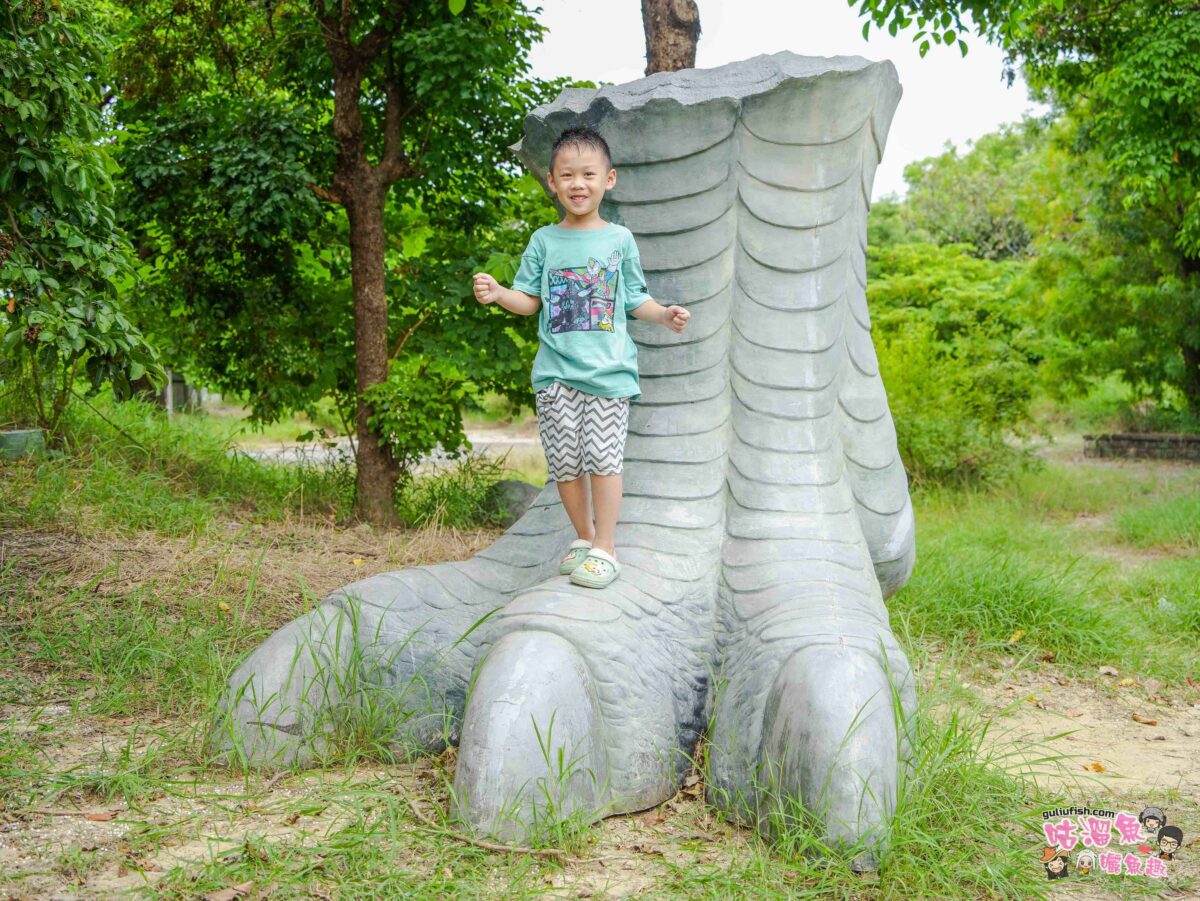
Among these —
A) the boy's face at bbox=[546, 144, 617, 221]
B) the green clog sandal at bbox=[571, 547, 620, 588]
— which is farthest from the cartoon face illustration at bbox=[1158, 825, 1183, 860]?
the boy's face at bbox=[546, 144, 617, 221]

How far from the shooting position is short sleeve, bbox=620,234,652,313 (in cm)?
310

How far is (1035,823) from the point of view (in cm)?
270

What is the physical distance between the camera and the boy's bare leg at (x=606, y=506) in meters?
3.04

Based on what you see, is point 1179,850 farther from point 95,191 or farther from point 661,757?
point 95,191

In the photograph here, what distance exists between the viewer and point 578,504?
3146 millimetres

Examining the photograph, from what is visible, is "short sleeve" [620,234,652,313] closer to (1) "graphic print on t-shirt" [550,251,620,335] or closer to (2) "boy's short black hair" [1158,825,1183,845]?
(1) "graphic print on t-shirt" [550,251,620,335]

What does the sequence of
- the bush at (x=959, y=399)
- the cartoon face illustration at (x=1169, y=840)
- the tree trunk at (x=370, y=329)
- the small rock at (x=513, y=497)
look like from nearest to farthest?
1. the cartoon face illustration at (x=1169, y=840)
2. the tree trunk at (x=370, y=329)
3. the small rock at (x=513, y=497)
4. the bush at (x=959, y=399)

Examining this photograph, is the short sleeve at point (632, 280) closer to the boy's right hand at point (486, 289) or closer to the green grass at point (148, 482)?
the boy's right hand at point (486, 289)

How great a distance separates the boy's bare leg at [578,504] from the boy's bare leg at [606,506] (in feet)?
0.26

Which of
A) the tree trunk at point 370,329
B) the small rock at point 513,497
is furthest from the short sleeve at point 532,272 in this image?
the small rock at point 513,497

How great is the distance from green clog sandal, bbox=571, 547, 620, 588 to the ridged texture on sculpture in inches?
1.7

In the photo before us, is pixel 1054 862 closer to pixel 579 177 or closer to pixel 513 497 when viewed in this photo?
pixel 579 177

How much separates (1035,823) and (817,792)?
63cm

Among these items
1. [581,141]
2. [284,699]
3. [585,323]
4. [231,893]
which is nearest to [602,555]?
[585,323]
